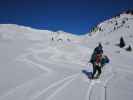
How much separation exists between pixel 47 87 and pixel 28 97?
188 centimetres

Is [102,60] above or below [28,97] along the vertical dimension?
above

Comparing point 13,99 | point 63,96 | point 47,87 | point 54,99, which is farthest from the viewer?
point 47,87

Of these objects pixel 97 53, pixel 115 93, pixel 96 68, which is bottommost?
pixel 115 93

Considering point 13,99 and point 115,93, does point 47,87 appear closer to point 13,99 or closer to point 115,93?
point 13,99

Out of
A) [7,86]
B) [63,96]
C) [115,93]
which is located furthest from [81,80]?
[7,86]

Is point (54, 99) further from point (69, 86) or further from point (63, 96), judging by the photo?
point (69, 86)

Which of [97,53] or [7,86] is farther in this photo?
[97,53]

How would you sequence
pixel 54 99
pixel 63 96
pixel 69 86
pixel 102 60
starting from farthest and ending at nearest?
pixel 102 60
pixel 69 86
pixel 63 96
pixel 54 99

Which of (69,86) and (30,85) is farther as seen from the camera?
(69,86)

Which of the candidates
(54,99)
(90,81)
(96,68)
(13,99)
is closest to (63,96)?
→ (54,99)

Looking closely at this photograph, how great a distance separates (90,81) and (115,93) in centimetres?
258

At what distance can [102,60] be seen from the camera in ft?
43.4

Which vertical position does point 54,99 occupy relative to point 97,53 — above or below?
below

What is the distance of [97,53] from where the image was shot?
13.1 meters
